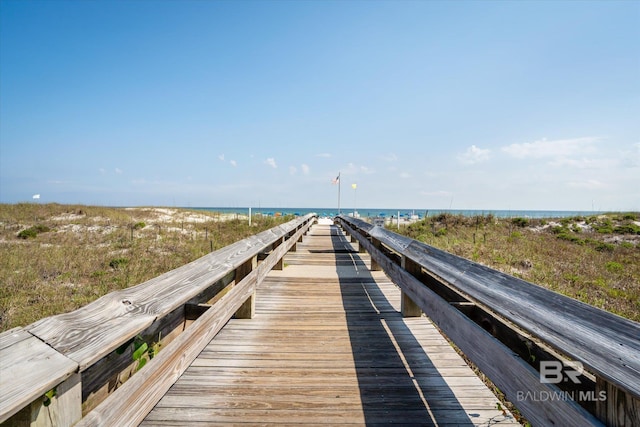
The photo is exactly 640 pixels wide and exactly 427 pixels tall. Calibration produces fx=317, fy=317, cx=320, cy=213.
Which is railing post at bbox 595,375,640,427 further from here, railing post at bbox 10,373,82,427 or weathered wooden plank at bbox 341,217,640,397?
railing post at bbox 10,373,82,427

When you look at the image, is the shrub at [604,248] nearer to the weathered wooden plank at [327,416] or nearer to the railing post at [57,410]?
the weathered wooden plank at [327,416]

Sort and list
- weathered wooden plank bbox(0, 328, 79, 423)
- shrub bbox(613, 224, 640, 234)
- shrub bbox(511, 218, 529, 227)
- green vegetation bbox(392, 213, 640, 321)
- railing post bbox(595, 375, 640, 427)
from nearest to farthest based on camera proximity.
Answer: weathered wooden plank bbox(0, 328, 79, 423)
railing post bbox(595, 375, 640, 427)
green vegetation bbox(392, 213, 640, 321)
shrub bbox(613, 224, 640, 234)
shrub bbox(511, 218, 529, 227)

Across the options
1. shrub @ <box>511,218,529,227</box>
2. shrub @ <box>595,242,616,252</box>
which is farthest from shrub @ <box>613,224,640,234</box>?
shrub @ <box>595,242,616,252</box>

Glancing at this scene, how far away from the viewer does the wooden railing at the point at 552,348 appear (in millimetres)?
978

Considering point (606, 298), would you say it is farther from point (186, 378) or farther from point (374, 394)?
point (186, 378)

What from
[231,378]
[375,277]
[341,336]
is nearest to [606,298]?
[375,277]

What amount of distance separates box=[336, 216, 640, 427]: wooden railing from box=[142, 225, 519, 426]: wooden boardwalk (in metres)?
0.51

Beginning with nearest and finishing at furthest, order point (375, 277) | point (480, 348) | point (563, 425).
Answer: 1. point (563, 425)
2. point (480, 348)
3. point (375, 277)

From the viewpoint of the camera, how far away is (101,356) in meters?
1.02

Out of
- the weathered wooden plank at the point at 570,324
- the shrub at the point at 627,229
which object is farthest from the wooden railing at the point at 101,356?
the shrub at the point at 627,229

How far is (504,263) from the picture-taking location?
786 centimetres

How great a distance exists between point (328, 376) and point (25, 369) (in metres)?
2.08

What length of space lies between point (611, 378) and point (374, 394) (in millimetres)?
1639

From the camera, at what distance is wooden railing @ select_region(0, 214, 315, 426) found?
0.83 meters
